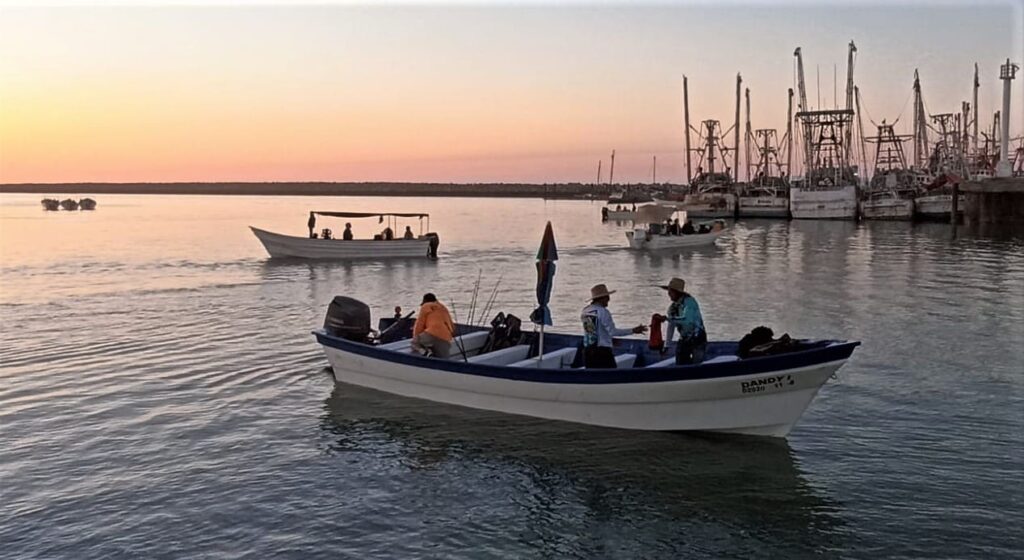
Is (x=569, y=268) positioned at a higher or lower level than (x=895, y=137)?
lower

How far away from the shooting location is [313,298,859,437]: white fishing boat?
39.6 feet

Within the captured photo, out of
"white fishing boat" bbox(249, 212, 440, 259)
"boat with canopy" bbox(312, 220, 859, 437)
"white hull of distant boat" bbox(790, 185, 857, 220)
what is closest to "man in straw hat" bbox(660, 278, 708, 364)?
"boat with canopy" bbox(312, 220, 859, 437)

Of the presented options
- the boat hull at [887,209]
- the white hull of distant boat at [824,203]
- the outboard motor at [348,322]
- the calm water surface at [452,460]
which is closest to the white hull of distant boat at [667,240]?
the calm water surface at [452,460]

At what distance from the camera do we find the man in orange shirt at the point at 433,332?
15125 mm

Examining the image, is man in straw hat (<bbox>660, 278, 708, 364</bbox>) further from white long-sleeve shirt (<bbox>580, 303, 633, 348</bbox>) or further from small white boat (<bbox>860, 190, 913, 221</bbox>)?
small white boat (<bbox>860, 190, 913, 221</bbox>)

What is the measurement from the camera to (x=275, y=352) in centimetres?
2022

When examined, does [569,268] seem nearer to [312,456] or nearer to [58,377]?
[58,377]

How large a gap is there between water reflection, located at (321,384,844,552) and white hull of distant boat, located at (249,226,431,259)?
108 feet

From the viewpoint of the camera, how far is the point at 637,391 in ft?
41.9

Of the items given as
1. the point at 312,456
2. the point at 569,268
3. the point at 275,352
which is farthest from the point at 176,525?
the point at 569,268

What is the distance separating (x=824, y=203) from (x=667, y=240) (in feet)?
127

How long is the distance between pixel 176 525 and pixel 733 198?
94.1 m

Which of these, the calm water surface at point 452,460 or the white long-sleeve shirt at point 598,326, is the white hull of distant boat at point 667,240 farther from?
the white long-sleeve shirt at point 598,326

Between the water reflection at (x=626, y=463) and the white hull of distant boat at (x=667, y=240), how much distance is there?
39.8 meters
